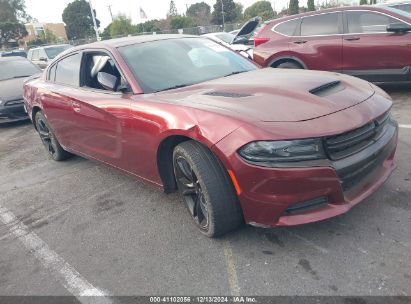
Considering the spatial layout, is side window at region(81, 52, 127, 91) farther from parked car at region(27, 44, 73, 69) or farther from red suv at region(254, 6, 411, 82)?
parked car at region(27, 44, 73, 69)

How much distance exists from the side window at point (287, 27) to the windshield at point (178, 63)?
351 cm

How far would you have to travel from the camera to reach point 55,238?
11.0ft

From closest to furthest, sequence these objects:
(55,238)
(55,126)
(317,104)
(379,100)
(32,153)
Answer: (317,104), (379,100), (55,238), (55,126), (32,153)

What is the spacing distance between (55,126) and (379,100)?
12.4ft

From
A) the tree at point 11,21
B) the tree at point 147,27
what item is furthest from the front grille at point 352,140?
the tree at point 11,21

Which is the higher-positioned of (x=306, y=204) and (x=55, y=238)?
(x=306, y=204)

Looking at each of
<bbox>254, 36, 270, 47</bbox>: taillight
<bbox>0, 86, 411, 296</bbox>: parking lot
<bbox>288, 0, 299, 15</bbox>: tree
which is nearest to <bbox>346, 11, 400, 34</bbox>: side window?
<bbox>254, 36, 270, 47</bbox>: taillight

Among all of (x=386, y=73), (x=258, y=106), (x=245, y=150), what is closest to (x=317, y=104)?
(x=258, y=106)

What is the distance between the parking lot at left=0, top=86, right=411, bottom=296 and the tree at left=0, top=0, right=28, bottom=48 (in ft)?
196

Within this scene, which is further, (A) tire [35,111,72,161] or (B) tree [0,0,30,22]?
(B) tree [0,0,30,22]

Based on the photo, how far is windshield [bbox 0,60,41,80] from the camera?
9258 mm

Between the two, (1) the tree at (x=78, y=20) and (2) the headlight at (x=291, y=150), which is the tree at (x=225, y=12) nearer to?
(1) the tree at (x=78, y=20)

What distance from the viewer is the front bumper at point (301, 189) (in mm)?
2396

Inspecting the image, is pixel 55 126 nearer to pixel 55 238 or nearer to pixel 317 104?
pixel 55 238
